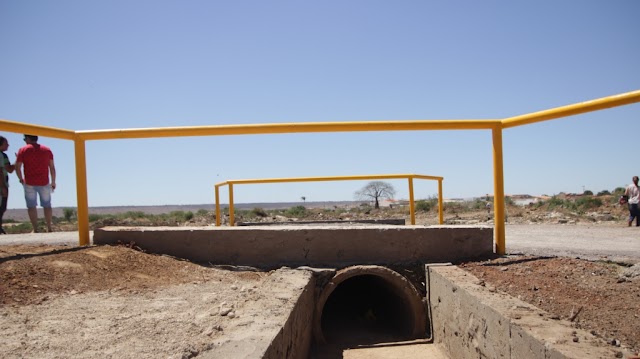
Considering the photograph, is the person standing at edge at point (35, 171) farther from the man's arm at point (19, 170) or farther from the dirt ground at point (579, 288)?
the dirt ground at point (579, 288)

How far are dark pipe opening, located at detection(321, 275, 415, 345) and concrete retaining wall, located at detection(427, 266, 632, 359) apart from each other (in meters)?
0.70

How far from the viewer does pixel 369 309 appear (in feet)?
22.2

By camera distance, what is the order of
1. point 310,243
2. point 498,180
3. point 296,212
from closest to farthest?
point 498,180 < point 310,243 < point 296,212

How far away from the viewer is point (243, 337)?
2186 millimetres

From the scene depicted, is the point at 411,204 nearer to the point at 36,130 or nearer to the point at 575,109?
the point at 575,109

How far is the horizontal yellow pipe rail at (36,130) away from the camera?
332cm

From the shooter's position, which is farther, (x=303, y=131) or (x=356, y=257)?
(x=356, y=257)

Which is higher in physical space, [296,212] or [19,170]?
[19,170]

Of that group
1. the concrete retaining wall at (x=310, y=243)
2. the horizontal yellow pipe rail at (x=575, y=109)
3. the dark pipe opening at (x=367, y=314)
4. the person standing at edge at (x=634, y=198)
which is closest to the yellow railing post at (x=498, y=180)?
the horizontal yellow pipe rail at (x=575, y=109)

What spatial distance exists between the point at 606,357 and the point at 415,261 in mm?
2532

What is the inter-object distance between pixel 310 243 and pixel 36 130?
2603 mm

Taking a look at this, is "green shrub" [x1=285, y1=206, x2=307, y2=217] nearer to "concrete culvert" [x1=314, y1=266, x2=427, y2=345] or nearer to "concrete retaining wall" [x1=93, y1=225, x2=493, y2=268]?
"concrete culvert" [x1=314, y1=266, x2=427, y2=345]

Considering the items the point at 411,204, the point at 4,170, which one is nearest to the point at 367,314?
the point at 411,204

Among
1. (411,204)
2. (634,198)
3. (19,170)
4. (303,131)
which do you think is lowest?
(634,198)
